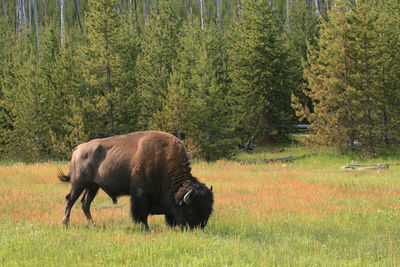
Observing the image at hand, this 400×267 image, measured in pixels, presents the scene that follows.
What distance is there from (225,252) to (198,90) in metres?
19.7

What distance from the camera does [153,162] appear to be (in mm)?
7797

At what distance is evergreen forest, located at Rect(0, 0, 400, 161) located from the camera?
78.3 feet

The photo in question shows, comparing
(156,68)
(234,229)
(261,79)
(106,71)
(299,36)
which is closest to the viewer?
(234,229)

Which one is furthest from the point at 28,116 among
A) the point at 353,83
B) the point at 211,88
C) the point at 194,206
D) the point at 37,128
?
the point at 194,206

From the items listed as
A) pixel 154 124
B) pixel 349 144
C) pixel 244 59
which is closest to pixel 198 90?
pixel 154 124

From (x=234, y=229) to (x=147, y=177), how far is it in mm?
2106

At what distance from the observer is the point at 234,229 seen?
8.09 meters

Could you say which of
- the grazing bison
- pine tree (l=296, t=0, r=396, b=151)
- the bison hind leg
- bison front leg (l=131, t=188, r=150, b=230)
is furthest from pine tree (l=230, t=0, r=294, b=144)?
bison front leg (l=131, t=188, r=150, b=230)

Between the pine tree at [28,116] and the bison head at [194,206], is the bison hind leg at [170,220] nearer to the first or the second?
the bison head at [194,206]

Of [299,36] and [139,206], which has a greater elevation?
[299,36]

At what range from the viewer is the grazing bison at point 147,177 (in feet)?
24.3

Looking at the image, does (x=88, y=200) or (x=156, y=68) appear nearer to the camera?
(x=88, y=200)

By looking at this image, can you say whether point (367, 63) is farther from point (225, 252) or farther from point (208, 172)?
point (225, 252)

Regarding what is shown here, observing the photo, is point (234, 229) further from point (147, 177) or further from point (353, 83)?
point (353, 83)
